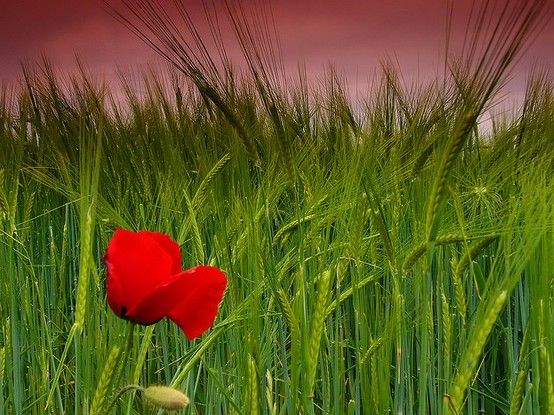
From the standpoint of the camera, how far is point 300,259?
101cm

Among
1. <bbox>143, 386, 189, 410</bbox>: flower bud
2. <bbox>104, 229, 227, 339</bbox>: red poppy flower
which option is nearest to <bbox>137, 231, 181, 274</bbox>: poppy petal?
<bbox>104, 229, 227, 339</bbox>: red poppy flower

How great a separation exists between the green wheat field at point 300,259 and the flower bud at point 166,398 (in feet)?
0.15

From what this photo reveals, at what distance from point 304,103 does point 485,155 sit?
0.68 meters

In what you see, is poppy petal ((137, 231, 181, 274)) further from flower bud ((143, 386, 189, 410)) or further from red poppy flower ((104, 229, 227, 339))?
flower bud ((143, 386, 189, 410))

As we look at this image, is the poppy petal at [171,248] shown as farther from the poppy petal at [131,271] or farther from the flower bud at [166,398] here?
the flower bud at [166,398]

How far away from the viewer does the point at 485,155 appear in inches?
100

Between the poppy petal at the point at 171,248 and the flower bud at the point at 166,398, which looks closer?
the flower bud at the point at 166,398

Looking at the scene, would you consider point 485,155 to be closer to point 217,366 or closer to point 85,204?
point 217,366

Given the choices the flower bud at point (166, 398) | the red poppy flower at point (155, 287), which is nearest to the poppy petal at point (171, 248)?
the red poppy flower at point (155, 287)

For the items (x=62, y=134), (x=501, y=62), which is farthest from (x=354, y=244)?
(x=62, y=134)

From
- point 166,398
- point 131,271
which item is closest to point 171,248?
point 131,271

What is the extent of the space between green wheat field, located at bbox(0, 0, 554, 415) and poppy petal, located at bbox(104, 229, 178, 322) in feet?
0.15

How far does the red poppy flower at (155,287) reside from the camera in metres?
0.75

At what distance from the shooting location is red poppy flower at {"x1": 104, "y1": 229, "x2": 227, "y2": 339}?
0.75 m
